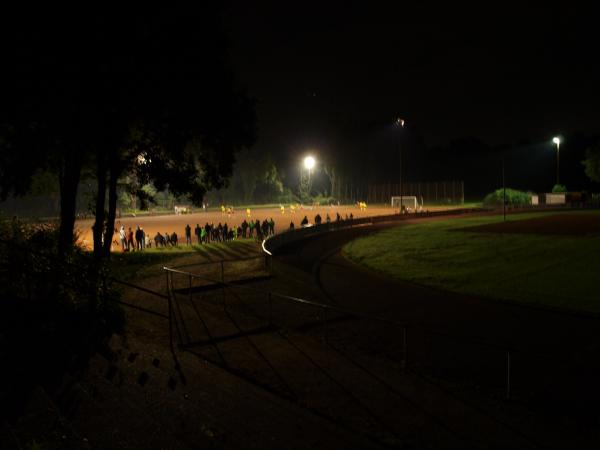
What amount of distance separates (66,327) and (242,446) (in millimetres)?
4885

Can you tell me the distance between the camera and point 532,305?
14.5 meters

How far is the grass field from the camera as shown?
53.8 feet

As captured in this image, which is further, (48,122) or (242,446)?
(48,122)

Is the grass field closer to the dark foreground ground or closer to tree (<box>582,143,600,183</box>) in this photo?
the dark foreground ground

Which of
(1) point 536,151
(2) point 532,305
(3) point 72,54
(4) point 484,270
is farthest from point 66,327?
Result: (1) point 536,151

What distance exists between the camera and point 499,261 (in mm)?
22656

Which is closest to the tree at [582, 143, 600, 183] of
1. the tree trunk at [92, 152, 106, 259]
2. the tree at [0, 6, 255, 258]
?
the tree at [0, 6, 255, 258]

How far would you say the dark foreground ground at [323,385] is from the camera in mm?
6156

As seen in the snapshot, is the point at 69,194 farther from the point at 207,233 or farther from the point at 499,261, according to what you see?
the point at 499,261

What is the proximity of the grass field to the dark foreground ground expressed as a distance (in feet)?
10.1

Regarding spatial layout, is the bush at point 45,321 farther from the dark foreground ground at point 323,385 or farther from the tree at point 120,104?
the tree at point 120,104

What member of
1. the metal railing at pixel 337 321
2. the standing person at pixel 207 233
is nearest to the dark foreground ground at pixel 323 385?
the metal railing at pixel 337 321

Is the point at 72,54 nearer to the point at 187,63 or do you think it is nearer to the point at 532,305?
the point at 187,63

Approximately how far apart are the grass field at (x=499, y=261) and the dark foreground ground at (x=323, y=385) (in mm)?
3078
